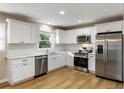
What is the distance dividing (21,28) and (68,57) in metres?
2.97

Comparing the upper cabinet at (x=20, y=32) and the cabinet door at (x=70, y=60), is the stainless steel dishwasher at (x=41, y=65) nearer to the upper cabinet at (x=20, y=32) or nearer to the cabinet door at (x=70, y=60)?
the upper cabinet at (x=20, y=32)

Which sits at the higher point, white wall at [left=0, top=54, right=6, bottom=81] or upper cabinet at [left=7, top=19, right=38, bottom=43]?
upper cabinet at [left=7, top=19, right=38, bottom=43]

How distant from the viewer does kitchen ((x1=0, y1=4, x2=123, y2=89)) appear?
10.7ft

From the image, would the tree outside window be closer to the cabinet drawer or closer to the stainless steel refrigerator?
the cabinet drawer

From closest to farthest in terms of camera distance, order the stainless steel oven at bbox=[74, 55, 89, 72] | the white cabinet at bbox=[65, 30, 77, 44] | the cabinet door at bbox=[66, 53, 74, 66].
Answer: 1. the stainless steel oven at bbox=[74, 55, 89, 72]
2. the cabinet door at bbox=[66, 53, 74, 66]
3. the white cabinet at bbox=[65, 30, 77, 44]

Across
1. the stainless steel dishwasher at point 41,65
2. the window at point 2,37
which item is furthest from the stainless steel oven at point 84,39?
the window at point 2,37

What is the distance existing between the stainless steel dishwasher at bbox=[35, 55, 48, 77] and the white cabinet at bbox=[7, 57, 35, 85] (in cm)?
25

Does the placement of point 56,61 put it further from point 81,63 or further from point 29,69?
point 29,69

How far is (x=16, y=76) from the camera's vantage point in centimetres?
325

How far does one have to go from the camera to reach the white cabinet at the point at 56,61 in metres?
4.69

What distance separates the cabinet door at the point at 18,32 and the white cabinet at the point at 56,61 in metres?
1.44

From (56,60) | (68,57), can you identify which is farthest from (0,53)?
(68,57)

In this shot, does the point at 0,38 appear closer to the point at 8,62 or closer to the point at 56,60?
the point at 8,62

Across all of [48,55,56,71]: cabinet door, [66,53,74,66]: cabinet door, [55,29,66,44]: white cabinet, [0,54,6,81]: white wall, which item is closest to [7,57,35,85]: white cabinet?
[0,54,6,81]: white wall
